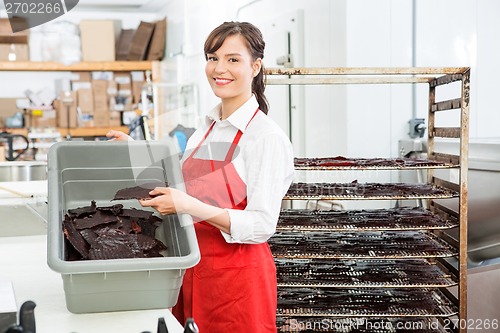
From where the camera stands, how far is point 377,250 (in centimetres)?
283

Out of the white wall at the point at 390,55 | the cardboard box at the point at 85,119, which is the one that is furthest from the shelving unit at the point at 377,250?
the cardboard box at the point at 85,119

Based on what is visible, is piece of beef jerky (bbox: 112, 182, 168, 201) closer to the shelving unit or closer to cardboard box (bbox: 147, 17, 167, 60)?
the shelving unit

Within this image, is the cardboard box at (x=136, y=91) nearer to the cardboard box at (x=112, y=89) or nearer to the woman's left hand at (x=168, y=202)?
the cardboard box at (x=112, y=89)

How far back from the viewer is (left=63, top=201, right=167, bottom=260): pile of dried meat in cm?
140

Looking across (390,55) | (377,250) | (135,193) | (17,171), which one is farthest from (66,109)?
(135,193)

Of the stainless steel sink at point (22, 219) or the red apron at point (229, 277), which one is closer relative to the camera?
the red apron at point (229, 277)

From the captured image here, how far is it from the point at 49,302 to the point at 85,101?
754cm

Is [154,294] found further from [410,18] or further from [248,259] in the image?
[410,18]

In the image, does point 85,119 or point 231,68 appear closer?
point 231,68

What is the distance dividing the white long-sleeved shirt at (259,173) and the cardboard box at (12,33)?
699cm

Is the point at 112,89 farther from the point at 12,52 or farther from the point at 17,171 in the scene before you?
the point at 17,171

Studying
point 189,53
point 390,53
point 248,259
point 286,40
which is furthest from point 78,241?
point 189,53

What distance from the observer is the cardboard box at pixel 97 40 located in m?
8.58

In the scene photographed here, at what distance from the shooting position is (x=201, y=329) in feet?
6.72
